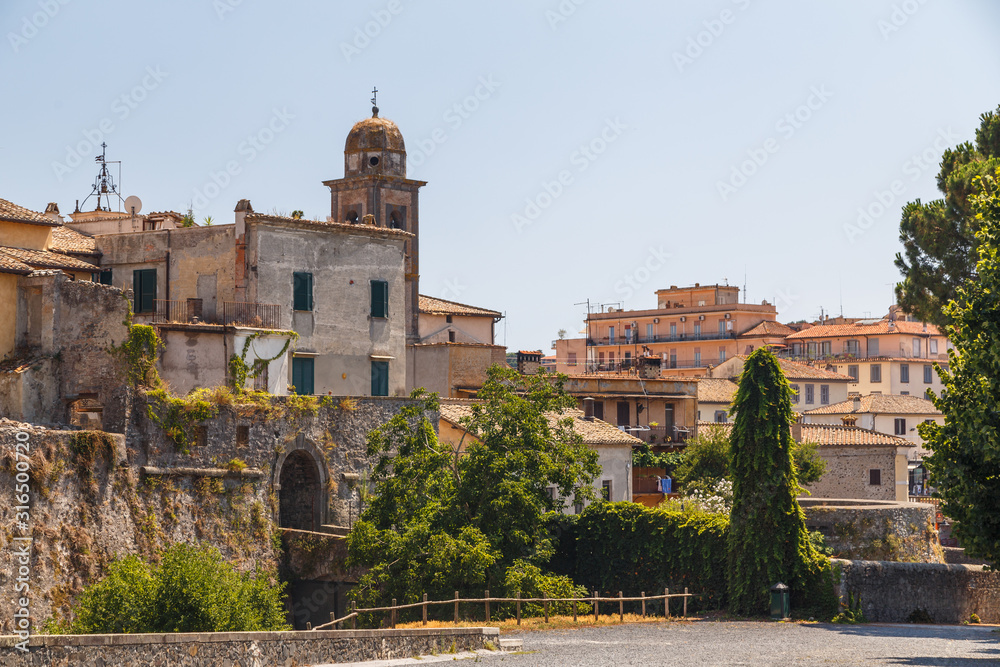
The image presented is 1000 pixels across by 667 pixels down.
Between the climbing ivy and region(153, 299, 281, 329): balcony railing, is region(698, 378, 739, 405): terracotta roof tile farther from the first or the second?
the climbing ivy

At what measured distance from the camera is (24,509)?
30750mm

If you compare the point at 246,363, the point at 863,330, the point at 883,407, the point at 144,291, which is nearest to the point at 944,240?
the point at 246,363

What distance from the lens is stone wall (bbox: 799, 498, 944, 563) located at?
38.5 meters

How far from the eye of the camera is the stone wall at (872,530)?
38.5 metres

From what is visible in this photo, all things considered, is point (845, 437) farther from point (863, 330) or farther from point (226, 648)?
point (226, 648)

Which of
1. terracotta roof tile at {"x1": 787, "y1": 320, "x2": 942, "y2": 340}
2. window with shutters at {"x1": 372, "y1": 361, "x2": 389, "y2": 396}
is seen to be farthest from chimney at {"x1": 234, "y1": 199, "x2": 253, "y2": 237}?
terracotta roof tile at {"x1": 787, "y1": 320, "x2": 942, "y2": 340}

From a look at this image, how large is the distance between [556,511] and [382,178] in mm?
26201

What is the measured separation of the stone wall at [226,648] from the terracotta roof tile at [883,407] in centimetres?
6356

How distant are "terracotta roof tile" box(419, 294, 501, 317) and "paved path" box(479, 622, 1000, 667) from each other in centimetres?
3242

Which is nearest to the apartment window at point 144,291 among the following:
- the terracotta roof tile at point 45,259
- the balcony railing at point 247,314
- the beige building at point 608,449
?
A: the terracotta roof tile at point 45,259

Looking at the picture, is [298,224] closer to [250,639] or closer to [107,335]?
[107,335]

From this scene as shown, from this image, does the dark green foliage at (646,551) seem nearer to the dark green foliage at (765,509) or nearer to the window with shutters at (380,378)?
the dark green foliage at (765,509)

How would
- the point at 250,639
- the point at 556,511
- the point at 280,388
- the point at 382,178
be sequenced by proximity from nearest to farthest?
the point at 250,639 < the point at 556,511 < the point at 280,388 < the point at 382,178

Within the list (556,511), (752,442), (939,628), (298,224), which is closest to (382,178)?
(298,224)
